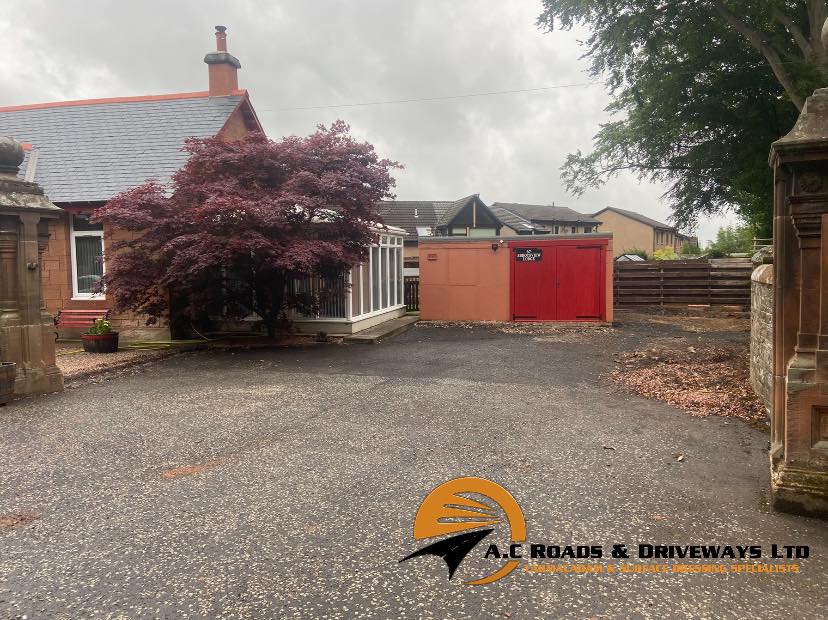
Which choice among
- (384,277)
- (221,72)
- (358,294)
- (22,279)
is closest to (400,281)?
(384,277)

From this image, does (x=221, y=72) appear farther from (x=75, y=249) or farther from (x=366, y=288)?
(x=366, y=288)

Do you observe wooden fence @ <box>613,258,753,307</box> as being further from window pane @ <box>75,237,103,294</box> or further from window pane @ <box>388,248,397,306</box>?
window pane @ <box>75,237,103,294</box>

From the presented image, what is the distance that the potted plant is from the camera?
38.4ft

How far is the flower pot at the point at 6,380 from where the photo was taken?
7.43 m

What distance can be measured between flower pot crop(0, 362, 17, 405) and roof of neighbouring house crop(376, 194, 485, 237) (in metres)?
33.9

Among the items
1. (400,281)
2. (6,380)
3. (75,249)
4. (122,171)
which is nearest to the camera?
(6,380)

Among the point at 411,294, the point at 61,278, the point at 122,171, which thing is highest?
the point at 122,171

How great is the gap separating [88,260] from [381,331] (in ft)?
23.1

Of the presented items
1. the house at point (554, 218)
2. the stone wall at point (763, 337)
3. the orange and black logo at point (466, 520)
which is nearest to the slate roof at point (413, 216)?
the house at point (554, 218)

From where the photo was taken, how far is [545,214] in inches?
2736

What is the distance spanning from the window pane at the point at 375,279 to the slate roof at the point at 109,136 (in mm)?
5231

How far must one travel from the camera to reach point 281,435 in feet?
19.6

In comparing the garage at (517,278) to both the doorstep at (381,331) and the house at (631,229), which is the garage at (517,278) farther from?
the house at (631,229)

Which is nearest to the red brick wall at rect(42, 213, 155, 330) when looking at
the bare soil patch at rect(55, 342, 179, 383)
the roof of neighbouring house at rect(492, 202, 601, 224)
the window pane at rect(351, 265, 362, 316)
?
the bare soil patch at rect(55, 342, 179, 383)
